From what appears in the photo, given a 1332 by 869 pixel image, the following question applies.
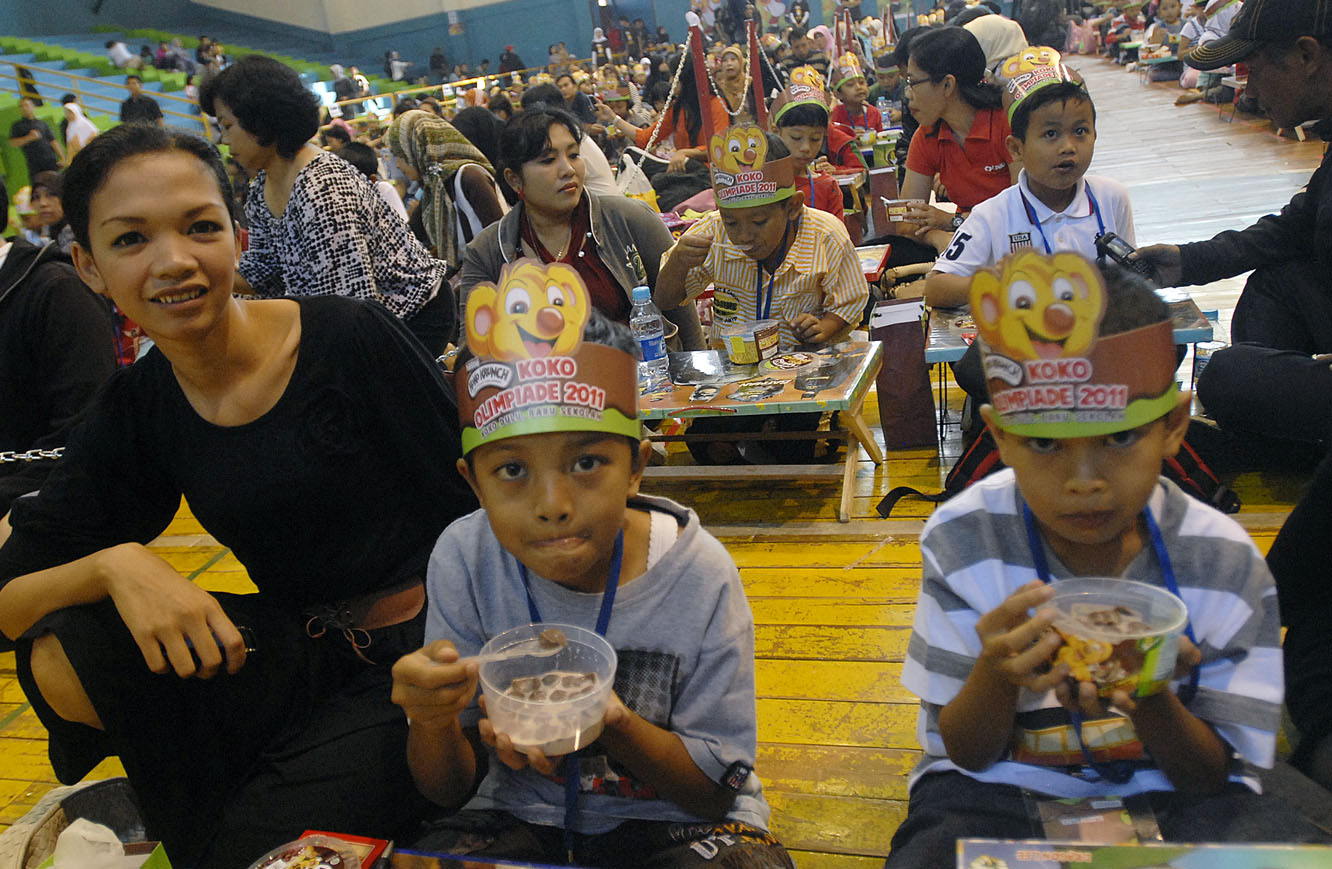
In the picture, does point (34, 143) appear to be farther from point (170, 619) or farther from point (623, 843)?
point (623, 843)

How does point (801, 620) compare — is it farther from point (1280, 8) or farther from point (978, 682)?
point (1280, 8)

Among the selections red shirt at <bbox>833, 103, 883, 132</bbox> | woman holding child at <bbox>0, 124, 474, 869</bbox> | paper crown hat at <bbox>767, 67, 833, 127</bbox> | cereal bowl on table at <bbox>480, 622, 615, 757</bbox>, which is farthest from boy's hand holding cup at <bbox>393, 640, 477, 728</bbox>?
red shirt at <bbox>833, 103, 883, 132</bbox>

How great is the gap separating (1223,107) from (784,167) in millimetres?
11565

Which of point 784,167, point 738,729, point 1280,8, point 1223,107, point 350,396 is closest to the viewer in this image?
point 738,729

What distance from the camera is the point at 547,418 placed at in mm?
1283

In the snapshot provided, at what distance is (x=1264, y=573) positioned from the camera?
1218 mm

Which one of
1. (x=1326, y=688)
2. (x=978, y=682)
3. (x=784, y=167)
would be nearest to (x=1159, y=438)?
(x=978, y=682)

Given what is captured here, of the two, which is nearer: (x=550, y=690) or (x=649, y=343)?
(x=550, y=690)

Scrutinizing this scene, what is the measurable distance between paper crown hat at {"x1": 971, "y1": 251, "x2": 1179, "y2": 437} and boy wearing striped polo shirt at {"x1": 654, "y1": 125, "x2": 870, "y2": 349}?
96.9 inches

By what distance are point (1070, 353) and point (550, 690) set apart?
0.77 meters

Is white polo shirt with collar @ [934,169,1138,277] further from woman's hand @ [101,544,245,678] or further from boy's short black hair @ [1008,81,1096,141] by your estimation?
woman's hand @ [101,544,245,678]

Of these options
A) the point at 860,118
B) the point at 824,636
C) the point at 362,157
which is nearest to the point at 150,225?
the point at 824,636

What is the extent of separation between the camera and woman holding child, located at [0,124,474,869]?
166 cm

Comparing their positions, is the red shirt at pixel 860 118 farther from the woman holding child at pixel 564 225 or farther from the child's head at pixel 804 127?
the woman holding child at pixel 564 225
